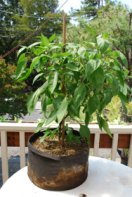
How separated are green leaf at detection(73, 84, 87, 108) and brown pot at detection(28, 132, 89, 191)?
0.65 ft

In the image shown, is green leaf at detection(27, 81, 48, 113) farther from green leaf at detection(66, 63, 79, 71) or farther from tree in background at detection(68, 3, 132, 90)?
tree in background at detection(68, 3, 132, 90)

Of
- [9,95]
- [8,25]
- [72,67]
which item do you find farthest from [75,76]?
[8,25]

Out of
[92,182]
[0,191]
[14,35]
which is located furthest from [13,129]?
[14,35]

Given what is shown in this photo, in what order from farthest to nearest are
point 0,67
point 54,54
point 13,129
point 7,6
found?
point 7,6 < point 0,67 < point 13,129 < point 54,54

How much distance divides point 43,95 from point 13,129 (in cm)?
47

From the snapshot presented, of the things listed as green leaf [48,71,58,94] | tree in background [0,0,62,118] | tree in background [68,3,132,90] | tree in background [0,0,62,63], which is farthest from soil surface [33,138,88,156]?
tree in background [0,0,62,63]

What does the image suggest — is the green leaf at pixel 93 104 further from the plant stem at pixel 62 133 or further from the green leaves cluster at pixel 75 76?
the plant stem at pixel 62 133

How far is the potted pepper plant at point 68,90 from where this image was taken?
707 millimetres

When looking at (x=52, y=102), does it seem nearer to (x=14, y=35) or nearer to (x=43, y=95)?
(x=43, y=95)

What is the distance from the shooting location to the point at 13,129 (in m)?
1.18

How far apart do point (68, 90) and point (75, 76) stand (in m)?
0.06

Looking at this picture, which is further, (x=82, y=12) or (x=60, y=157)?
(x=82, y=12)

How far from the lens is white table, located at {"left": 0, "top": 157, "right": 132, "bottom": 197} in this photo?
0.80 meters

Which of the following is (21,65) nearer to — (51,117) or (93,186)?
(51,117)
